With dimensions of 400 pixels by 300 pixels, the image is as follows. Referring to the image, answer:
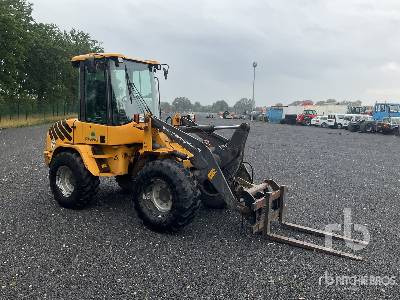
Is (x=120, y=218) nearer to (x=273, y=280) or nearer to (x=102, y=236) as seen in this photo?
(x=102, y=236)

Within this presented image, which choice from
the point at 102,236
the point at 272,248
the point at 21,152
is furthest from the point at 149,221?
the point at 21,152

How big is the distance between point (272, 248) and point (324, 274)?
99cm

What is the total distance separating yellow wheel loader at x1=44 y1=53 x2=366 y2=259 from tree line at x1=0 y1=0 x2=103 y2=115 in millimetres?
24357

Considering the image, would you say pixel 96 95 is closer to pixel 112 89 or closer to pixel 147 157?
pixel 112 89

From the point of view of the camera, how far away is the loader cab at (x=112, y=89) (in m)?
6.92

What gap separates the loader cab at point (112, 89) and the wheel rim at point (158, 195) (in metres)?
1.21

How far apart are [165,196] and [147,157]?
93cm

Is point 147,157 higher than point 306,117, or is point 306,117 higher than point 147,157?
point 306,117

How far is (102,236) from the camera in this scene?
6.23m

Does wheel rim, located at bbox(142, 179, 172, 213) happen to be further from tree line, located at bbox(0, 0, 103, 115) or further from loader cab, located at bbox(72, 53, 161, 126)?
tree line, located at bbox(0, 0, 103, 115)

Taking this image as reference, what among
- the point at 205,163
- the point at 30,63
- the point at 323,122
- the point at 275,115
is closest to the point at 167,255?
the point at 205,163

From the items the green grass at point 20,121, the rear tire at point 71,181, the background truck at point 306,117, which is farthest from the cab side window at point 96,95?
the background truck at point 306,117

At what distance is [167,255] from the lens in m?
5.57

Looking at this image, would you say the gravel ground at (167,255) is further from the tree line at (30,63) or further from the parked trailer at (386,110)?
the parked trailer at (386,110)
